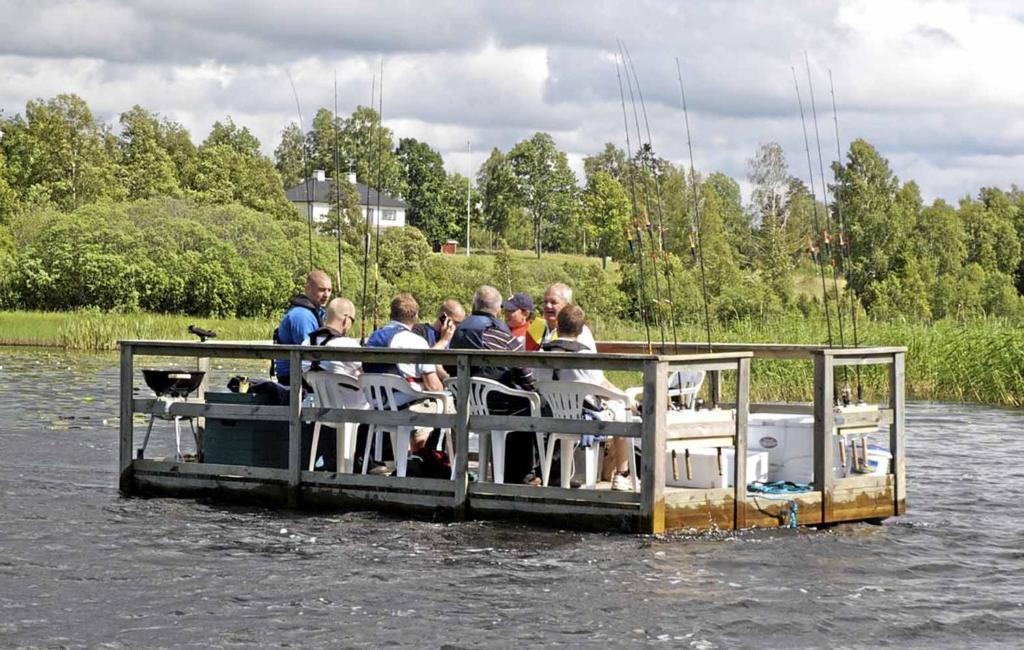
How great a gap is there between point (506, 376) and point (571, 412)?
28.3 inches

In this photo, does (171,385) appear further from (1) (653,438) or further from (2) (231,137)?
(2) (231,137)

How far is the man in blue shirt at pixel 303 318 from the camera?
40.5ft

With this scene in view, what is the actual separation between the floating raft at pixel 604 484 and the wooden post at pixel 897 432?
0.04 feet

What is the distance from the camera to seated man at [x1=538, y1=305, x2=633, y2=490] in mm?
11188

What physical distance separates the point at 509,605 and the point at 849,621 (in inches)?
80.3

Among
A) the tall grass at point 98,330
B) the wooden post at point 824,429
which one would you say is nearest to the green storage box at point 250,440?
the wooden post at point 824,429

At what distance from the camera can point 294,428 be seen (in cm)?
1202

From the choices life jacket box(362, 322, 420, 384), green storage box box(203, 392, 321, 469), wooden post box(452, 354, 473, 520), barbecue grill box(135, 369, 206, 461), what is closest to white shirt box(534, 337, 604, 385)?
wooden post box(452, 354, 473, 520)

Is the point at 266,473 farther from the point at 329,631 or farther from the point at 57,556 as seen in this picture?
the point at 329,631

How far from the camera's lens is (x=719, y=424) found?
11.2m

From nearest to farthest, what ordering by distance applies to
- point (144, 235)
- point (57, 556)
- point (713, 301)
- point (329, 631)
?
point (329, 631), point (57, 556), point (713, 301), point (144, 235)

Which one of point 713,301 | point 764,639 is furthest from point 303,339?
point 713,301

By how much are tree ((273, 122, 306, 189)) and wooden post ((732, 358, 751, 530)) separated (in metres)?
108

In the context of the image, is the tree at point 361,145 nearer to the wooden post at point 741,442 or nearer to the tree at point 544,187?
the tree at point 544,187
